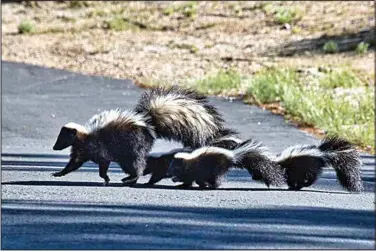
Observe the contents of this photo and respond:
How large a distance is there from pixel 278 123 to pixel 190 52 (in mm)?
14975

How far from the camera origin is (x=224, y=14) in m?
41.0

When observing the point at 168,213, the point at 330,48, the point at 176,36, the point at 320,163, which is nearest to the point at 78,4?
the point at 176,36

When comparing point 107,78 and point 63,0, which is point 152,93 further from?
point 63,0

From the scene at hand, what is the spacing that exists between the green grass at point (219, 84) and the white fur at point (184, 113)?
1374 centimetres

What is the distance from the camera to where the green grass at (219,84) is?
25875 millimetres

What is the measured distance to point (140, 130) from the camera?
36.9 ft

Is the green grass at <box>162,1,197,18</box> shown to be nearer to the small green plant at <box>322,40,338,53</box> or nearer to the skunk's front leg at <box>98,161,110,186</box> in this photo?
the small green plant at <box>322,40,338,53</box>

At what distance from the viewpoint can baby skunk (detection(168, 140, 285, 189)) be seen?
11219 mm

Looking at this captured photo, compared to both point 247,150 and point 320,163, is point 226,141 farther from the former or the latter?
point 320,163

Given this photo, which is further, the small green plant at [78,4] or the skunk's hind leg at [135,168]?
the small green plant at [78,4]

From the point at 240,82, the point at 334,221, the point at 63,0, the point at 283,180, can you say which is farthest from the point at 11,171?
A: the point at 63,0

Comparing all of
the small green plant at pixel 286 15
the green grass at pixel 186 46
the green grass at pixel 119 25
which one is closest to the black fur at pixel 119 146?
the green grass at pixel 186 46

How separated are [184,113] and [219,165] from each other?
637 millimetres

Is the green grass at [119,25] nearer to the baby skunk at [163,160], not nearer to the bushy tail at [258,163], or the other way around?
the baby skunk at [163,160]
